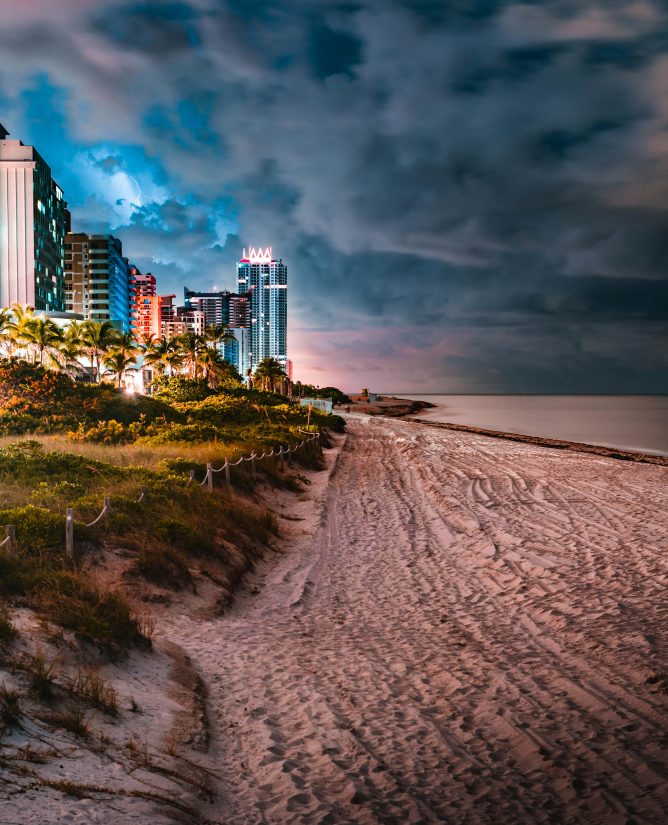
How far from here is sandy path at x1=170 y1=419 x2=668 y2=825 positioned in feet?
15.5

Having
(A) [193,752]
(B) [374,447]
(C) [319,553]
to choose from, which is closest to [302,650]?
(A) [193,752]

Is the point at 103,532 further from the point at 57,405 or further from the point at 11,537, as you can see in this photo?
the point at 57,405

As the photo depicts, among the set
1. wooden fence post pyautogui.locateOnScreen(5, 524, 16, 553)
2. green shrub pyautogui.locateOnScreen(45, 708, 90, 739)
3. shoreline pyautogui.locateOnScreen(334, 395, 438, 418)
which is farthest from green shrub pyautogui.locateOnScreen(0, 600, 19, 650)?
shoreline pyautogui.locateOnScreen(334, 395, 438, 418)

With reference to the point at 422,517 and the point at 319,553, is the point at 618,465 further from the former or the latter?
the point at 319,553

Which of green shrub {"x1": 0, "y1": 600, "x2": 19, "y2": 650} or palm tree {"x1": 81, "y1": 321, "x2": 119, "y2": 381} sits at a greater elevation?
palm tree {"x1": 81, "y1": 321, "x2": 119, "y2": 381}

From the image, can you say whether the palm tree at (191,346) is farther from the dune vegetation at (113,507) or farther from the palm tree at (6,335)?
the dune vegetation at (113,507)

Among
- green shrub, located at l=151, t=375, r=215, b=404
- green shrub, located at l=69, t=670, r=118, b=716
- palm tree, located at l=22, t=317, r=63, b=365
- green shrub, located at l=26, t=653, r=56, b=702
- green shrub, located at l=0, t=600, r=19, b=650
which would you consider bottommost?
green shrub, located at l=69, t=670, r=118, b=716

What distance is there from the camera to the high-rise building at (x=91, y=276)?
146250 mm

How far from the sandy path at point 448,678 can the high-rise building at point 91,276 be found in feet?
483

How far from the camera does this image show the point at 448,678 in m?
6.84

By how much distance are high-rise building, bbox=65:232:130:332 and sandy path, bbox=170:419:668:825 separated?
14711cm

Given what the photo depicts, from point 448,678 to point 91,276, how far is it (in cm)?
15744

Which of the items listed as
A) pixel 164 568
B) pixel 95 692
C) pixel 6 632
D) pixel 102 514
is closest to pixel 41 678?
pixel 95 692

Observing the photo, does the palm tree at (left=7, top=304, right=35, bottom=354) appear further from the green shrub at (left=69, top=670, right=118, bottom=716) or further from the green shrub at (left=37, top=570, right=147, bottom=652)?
the green shrub at (left=69, top=670, right=118, bottom=716)
